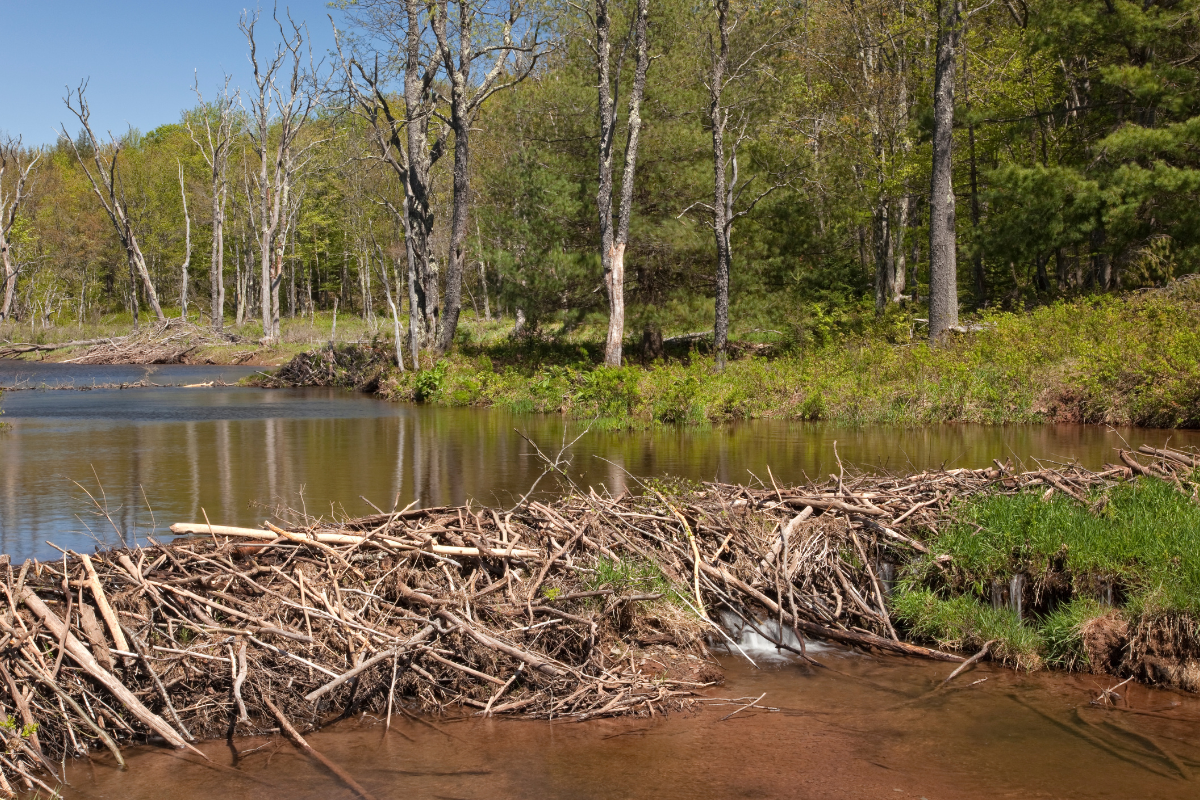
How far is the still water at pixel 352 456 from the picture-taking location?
38.2 feet

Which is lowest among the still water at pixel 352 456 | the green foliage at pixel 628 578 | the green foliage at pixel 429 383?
the still water at pixel 352 456

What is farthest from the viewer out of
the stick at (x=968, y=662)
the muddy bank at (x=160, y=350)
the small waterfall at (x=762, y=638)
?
the muddy bank at (x=160, y=350)

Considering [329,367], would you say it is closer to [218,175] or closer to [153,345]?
[153,345]

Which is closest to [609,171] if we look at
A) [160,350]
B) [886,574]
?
[886,574]

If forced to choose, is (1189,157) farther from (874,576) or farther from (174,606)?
(174,606)

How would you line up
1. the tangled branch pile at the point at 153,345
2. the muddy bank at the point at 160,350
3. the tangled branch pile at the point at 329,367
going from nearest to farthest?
the tangled branch pile at the point at 329,367 < the tangled branch pile at the point at 153,345 < the muddy bank at the point at 160,350

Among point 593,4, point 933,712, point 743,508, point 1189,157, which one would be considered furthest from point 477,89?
point 933,712

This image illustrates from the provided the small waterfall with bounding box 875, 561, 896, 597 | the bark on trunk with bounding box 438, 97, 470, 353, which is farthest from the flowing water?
the bark on trunk with bounding box 438, 97, 470, 353

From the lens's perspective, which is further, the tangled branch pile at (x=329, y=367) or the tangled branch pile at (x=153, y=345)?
the tangled branch pile at (x=153, y=345)

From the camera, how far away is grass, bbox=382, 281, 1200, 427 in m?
18.3

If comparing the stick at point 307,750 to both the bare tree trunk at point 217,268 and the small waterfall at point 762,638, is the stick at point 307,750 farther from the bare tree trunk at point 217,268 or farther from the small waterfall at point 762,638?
the bare tree trunk at point 217,268

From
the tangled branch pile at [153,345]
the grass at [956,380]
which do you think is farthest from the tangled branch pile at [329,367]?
the tangled branch pile at [153,345]

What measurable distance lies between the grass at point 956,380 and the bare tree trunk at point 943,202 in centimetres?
104

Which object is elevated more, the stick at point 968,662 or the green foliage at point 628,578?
the green foliage at point 628,578
